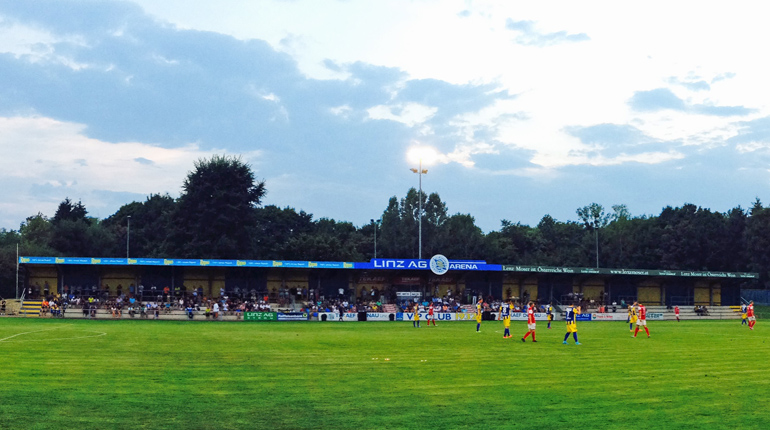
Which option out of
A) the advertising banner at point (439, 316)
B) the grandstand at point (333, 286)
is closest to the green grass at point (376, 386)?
the advertising banner at point (439, 316)

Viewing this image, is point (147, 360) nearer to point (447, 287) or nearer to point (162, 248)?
point (447, 287)

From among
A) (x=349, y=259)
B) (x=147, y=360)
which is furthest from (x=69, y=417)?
(x=349, y=259)

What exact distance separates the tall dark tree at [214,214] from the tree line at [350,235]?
13 cm

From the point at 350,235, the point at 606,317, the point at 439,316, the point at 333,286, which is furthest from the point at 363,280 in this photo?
the point at 350,235

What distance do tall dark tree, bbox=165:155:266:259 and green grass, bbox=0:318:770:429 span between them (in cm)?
6014

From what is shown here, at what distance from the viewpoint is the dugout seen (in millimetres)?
64375

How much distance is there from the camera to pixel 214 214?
89.4 m

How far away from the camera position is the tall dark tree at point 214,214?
8862 centimetres

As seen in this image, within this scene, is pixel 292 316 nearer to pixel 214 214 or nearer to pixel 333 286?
pixel 333 286

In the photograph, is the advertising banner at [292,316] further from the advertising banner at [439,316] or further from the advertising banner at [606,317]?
Answer: the advertising banner at [606,317]

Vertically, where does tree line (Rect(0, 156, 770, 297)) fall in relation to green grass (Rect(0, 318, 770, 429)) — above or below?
above

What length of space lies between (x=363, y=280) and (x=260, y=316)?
1541 centimetres

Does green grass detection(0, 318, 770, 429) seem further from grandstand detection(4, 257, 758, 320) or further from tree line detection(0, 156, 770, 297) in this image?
tree line detection(0, 156, 770, 297)

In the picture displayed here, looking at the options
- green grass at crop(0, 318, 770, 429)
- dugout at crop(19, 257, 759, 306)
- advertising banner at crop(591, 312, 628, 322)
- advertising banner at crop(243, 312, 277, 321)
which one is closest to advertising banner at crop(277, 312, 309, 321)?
advertising banner at crop(243, 312, 277, 321)
